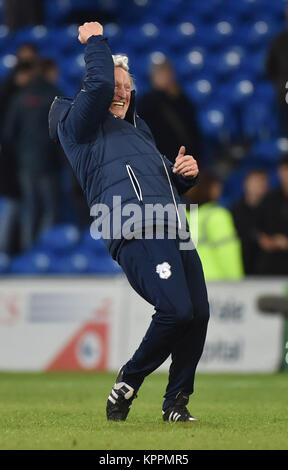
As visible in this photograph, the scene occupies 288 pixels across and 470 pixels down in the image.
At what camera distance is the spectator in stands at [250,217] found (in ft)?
41.8

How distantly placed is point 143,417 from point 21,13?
13.0m

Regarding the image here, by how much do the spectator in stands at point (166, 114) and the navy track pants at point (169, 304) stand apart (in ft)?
23.8

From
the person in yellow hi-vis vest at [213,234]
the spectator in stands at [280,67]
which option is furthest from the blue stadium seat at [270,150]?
the person in yellow hi-vis vest at [213,234]

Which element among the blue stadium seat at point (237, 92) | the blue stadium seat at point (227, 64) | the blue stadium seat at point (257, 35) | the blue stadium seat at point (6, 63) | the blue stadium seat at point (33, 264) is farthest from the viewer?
the blue stadium seat at point (257, 35)

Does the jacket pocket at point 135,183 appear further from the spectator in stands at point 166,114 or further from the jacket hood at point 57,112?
the spectator in stands at point 166,114

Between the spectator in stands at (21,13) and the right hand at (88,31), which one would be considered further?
the spectator in stands at (21,13)

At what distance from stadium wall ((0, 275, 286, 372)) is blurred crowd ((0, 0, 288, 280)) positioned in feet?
1.90

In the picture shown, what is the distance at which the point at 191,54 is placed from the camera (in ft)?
56.4

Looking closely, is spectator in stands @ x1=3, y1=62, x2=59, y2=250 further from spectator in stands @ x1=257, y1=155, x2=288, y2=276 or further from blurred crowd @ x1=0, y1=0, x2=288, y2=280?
spectator in stands @ x1=257, y1=155, x2=288, y2=276

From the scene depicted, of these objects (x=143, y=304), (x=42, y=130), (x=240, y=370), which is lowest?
(x=240, y=370)

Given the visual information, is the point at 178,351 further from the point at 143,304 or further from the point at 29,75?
the point at 29,75

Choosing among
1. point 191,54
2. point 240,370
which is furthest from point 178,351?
point 191,54

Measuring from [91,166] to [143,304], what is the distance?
5.83 meters

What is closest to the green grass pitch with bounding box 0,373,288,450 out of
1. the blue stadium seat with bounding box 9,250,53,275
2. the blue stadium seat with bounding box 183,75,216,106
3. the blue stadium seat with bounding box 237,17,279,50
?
the blue stadium seat with bounding box 9,250,53,275
